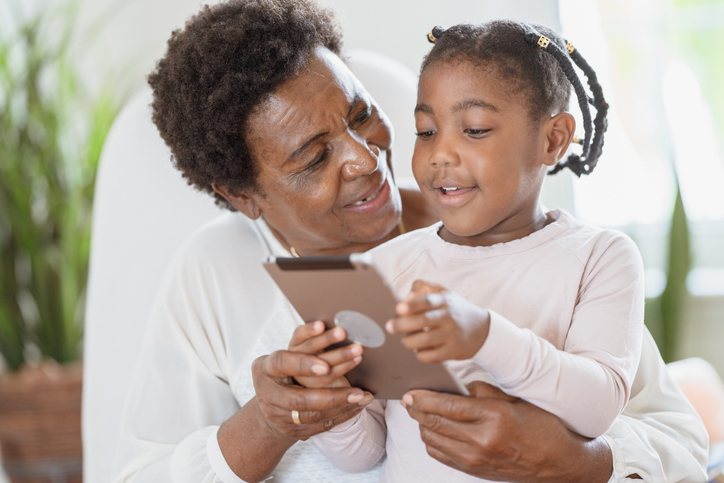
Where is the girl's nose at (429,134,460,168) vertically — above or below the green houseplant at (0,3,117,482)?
above

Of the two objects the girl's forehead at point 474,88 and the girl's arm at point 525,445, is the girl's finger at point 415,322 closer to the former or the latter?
the girl's arm at point 525,445

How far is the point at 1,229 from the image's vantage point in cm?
276

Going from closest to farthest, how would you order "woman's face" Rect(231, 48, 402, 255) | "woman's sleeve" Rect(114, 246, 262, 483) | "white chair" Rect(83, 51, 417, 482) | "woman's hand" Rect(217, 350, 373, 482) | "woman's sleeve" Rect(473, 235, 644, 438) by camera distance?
"woman's sleeve" Rect(473, 235, 644, 438)
"woman's hand" Rect(217, 350, 373, 482)
"woman's face" Rect(231, 48, 402, 255)
"woman's sleeve" Rect(114, 246, 262, 483)
"white chair" Rect(83, 51, 417, 482)

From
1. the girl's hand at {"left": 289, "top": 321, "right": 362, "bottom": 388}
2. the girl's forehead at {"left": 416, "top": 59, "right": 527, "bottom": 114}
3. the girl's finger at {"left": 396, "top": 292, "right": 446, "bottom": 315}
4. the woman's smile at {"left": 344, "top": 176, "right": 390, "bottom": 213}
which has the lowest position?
the girl's hand at {"left": 289, "top": 321, "right": 362, "bottom": 388}

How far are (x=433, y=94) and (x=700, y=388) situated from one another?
1.44m

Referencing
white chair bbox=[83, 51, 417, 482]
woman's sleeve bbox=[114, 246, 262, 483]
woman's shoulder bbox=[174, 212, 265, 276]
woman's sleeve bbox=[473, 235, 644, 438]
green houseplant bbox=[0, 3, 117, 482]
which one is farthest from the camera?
green houseplant bbox=[0, 3, 117, 482]

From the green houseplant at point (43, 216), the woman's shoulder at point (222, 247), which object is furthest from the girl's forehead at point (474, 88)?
the green houseplant at point (43, 216)

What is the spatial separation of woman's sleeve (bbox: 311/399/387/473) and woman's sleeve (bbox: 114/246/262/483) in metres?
0.31

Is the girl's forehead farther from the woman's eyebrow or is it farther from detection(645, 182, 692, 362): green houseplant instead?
detection(645, 182, 692, 362): green houseplant

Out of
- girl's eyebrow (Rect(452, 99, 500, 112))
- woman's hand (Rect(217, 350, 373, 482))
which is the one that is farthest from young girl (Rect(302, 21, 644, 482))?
woman's hand (Rect(217, 350, 373, 482))

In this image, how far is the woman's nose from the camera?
1410mm

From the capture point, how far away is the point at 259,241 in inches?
66.0

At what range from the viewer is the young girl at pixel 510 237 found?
1059 mm

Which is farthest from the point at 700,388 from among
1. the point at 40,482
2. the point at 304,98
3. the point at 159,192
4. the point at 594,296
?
the point at 40,482
